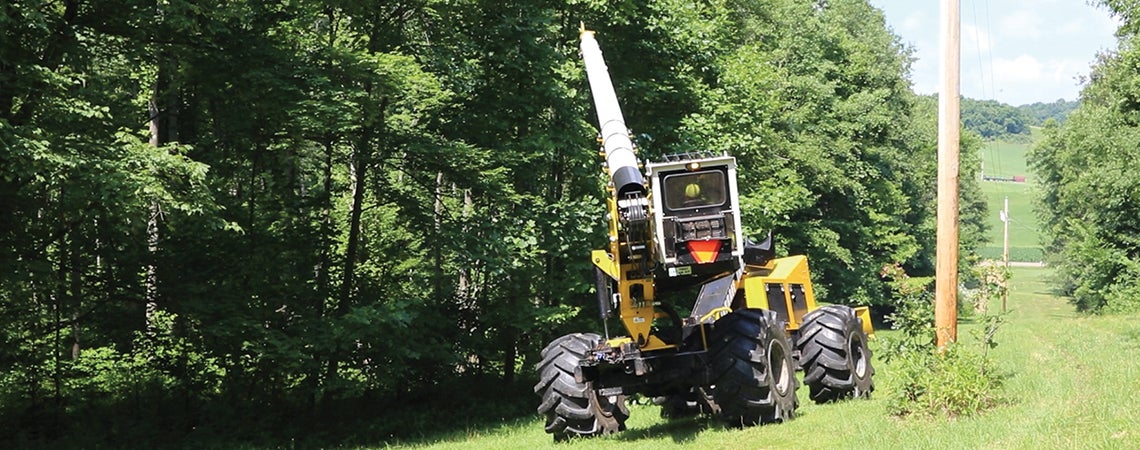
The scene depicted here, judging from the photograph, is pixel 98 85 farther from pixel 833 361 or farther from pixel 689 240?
pixel 833 361

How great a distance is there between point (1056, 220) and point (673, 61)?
55.8m

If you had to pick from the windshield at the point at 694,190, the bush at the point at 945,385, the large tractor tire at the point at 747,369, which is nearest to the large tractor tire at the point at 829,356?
the large tractor tire at the point at 747,369

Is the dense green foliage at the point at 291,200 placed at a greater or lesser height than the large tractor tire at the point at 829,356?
Result: greater

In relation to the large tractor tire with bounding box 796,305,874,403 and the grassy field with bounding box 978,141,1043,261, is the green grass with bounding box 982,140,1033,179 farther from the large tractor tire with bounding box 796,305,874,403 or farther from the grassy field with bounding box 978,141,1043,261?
the large tractor tire with bounding box 796,305,874,403

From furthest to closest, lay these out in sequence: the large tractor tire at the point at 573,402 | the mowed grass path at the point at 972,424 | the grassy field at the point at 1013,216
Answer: the grassy field at the point at 1013,216 < the large tractor tire at the point at 573,402 < the mowed grass path at the point at 972,424

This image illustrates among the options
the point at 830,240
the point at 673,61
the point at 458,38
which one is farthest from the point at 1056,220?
the point at 458,38

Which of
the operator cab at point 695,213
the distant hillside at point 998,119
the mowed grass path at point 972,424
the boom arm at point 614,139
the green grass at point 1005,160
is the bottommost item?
the mowed grass path at point 972,424

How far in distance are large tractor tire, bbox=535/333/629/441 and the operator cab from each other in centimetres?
203

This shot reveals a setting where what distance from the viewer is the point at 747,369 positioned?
1231 cm

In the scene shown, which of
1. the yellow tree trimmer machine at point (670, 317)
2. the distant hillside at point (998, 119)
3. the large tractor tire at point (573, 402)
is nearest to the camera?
the yellow tree trimmer machine at point (670, 317)

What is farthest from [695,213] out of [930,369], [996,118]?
[996,118]

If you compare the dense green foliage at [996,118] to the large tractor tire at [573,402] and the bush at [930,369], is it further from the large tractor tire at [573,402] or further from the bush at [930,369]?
the large tractor tire at [573,402]

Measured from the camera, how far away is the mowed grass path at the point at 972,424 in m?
9.06

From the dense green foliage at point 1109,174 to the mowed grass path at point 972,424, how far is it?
10.5 meters
